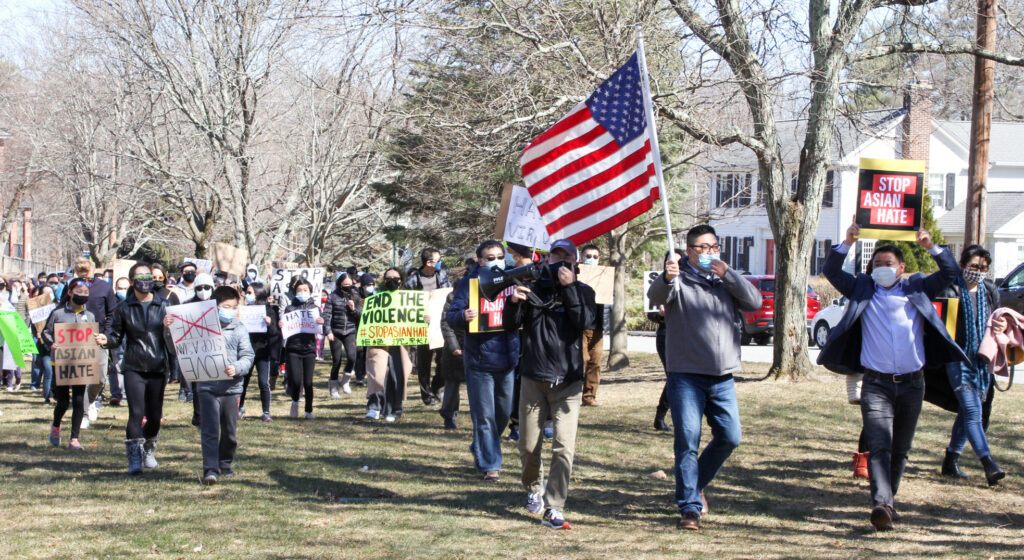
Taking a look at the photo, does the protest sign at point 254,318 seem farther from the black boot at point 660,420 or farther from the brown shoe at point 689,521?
the brown shoe at point 689,521

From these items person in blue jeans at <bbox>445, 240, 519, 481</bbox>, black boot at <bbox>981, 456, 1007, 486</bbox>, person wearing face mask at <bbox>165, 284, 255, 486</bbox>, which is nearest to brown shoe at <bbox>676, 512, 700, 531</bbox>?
person in blue jeans at <bbox>445, 240, 519, 481</bbox>

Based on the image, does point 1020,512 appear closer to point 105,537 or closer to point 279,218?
point 105,537

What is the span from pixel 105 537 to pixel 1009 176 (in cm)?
4763

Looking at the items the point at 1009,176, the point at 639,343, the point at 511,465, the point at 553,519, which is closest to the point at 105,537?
the point at 553,519

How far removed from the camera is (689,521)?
6652 mm

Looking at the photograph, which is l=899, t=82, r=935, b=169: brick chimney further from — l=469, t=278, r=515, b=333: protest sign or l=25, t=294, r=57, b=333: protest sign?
l=25, t=294, r=57, b=333: protest sign

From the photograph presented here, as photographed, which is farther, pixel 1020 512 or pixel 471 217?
pixel 471 217

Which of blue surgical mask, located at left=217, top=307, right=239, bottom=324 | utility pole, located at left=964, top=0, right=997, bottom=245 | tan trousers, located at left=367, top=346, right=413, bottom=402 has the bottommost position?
tan trousers, located at left=367, top=346, right=413, bottom=402

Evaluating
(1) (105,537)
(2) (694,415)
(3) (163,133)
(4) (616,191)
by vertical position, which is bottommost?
(1) (105,537)

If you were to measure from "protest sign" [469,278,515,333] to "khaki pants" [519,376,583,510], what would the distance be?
4.17 feet

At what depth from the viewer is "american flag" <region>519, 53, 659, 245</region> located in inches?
283

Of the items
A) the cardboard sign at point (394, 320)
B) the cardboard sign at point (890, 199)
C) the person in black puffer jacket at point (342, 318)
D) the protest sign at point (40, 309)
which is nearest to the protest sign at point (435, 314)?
the cardboard sign at point (394, 320)

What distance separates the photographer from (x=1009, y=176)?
46.9 meters

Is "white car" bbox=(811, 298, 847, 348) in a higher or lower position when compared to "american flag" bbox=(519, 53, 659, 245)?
lower
